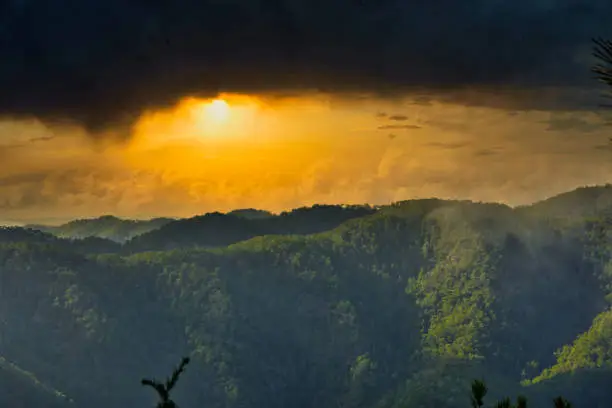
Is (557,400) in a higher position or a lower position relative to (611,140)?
lower

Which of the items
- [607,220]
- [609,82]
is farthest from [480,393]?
[609,82]

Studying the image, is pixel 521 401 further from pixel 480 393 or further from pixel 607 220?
pixel 607 220

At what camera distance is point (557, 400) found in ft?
88.1

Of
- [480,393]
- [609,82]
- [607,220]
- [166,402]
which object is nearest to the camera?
[609,82]

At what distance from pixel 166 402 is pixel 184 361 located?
1231 millimetres

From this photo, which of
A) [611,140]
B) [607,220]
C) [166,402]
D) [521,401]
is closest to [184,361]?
[166,402]

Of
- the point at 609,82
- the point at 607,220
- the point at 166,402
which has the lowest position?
the point at 166,402

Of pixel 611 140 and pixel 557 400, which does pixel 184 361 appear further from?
pixel 611 140

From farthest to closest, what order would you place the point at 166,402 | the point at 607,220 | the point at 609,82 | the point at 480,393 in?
1. the point at 166,402
2. the point at 607,220
3. the point at 480,393
4. the point at 609,82

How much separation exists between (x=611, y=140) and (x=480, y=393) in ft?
20.9

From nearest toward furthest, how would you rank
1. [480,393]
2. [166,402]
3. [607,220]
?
[480,393]
[607,220]
[166,402]

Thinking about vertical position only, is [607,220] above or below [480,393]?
above

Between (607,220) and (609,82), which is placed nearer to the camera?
(609,82)

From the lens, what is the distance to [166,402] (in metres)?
34.1
